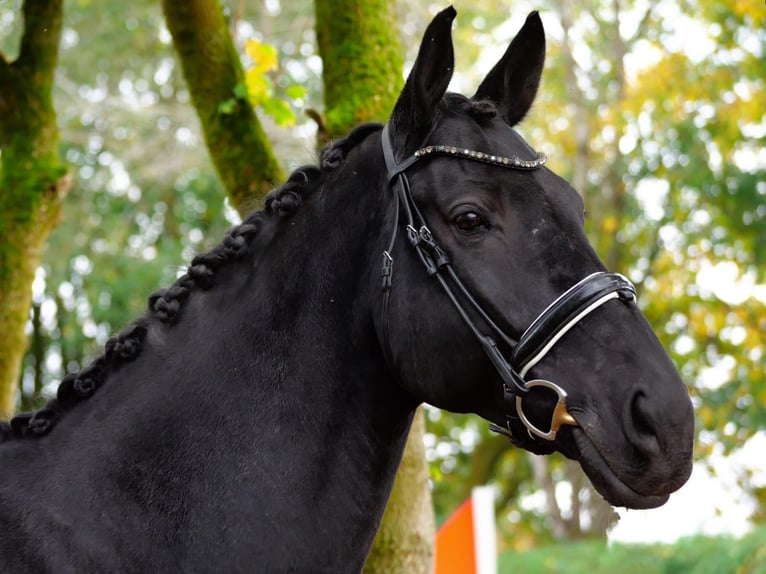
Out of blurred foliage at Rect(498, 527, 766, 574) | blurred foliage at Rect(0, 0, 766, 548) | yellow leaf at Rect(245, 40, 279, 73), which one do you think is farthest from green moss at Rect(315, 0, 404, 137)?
blurred foliage at Rect(0, 0, 766, 548)

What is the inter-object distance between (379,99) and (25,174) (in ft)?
7.36

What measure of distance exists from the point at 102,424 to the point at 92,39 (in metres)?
18.0

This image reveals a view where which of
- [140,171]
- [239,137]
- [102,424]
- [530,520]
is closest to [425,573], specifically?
[102,424]

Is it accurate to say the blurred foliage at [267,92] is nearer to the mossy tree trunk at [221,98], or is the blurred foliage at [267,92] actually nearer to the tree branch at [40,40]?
the mossy tree trunk at [221,98]

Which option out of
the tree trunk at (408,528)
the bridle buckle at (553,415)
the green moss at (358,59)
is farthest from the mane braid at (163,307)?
the green moss at (358,59)

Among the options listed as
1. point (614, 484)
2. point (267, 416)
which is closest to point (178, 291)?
point (267, 416)

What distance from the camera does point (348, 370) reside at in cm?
313

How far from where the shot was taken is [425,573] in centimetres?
472

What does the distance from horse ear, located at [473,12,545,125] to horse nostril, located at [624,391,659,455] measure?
120 cm

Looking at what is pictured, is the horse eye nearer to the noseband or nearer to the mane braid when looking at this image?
the noseband

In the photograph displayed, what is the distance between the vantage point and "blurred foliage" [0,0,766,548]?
17.0 m

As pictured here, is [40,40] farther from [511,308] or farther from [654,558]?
[654,558]

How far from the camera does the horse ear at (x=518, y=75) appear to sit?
3379mm

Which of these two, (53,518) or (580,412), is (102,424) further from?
(580,412)
